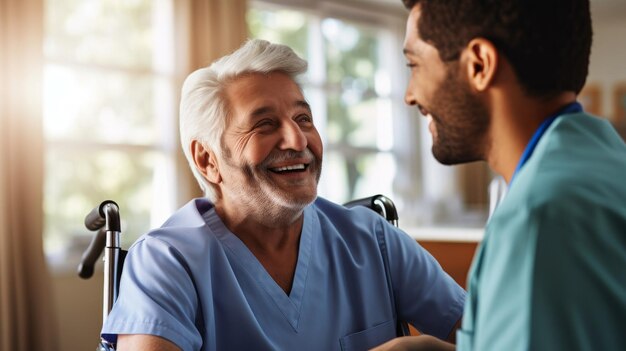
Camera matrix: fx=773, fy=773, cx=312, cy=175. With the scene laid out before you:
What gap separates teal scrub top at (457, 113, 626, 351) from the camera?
73cm

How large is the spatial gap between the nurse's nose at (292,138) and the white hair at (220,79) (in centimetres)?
13

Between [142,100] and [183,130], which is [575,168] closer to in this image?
[183,130]

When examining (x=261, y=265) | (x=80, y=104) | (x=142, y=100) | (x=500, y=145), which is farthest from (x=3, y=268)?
(x=500, y=145)

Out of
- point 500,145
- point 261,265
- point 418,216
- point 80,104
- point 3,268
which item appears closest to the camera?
point 500,145

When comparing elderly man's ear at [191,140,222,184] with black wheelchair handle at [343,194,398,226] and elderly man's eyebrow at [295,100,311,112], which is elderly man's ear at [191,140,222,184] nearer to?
elderly man's eyebrow at [295,100,311,112]

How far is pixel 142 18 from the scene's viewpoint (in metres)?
5.17

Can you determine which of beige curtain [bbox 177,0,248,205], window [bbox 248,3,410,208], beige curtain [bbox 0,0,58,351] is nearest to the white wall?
window [bbox 248,3,410,208]

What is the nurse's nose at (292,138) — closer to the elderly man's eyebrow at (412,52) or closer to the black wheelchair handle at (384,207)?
the black wheelchair handle at (384,207)

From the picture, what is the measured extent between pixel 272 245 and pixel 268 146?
220 mm

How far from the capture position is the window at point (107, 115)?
15.4 feet

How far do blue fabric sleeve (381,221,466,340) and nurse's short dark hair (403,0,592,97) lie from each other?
0.90 meters

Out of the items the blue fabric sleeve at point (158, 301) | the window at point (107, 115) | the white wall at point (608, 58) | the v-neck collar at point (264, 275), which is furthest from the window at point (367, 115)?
the blue fabric sleeve at point (158, 301)

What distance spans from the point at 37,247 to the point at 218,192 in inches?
106

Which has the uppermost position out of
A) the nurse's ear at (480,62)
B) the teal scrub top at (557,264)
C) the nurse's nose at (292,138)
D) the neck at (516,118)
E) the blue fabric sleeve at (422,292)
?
the nurse's ear at (480,62)
